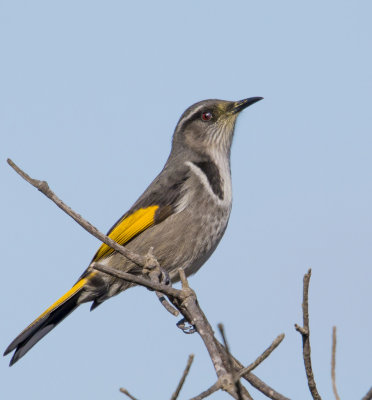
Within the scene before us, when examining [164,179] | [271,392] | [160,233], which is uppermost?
[164,179]

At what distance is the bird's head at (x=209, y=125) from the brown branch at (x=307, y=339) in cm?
506

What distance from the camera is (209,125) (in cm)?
895

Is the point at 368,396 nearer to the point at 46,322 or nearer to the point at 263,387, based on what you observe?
the point at 263,387

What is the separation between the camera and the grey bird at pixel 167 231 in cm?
750

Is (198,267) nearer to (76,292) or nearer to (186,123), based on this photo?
(76,292)

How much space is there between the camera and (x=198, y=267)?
7816mm

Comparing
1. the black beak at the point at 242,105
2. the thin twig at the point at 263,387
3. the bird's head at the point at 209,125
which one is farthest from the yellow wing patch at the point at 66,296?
the thin twig at the point at 263,387

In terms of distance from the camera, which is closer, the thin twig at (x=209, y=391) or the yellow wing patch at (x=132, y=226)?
the thin twig at (x=209, y=391)

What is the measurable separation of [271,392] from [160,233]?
391 cm

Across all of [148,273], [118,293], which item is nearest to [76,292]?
[118,293]

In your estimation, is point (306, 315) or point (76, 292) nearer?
point (306, 315)

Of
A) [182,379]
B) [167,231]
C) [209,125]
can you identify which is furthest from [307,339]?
[209,125]

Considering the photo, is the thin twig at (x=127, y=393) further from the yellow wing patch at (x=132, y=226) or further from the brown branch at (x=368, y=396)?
the yellow wing patch at (x=132, y=226)

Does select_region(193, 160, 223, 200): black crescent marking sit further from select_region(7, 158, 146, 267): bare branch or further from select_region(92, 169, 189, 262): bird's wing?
select_region(7, 158, 146, 267): bare branch
